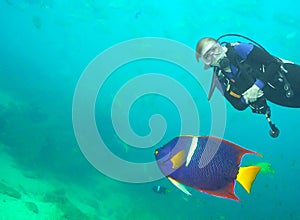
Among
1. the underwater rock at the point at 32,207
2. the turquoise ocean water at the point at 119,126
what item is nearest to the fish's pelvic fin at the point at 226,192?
the turquoise ocean water at the point at 119,126

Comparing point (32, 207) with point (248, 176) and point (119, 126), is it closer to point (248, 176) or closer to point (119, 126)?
point (248, 176)

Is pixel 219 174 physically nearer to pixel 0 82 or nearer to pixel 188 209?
pixel 188 209

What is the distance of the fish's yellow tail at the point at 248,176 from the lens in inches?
80.6

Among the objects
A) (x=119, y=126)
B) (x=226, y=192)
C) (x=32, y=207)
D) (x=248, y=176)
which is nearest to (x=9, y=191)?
(x=32, y=207)

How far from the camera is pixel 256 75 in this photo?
324cm

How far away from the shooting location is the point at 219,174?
2.18 meters

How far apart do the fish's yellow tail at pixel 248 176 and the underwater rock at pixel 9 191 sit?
25.3ft

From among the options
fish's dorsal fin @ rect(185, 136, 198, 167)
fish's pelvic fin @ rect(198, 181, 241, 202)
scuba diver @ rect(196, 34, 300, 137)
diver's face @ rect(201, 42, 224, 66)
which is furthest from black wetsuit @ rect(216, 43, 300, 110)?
fish's pelvic fin @ rect(198, 181, 241, 202)

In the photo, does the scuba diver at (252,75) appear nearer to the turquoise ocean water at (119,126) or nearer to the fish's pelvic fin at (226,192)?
the fish's pelvic fin at (226,192)

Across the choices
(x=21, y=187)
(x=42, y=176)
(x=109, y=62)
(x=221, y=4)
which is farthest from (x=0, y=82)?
(x=109, y=62)

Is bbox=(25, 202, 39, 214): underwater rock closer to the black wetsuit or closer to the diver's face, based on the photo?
the black wetsuit

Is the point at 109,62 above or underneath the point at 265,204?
above

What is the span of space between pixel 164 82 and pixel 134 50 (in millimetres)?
7504

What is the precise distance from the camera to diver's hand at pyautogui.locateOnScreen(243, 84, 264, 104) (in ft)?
10.3
